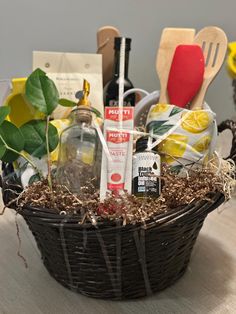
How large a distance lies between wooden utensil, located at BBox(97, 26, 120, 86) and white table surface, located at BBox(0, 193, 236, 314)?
1.25ft

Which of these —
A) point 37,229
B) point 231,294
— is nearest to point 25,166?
point 37,229

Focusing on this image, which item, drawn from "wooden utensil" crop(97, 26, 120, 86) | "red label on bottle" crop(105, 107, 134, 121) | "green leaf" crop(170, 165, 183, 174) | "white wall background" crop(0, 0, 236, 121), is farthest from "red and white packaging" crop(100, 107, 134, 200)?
"white wall background" crop(0, 0, 236, 121)

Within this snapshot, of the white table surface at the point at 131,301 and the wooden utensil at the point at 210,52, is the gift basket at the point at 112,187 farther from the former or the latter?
the wooden utensil at the point at 210,52

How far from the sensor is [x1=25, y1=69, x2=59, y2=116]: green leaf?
2.15ft

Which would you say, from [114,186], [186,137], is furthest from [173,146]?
[114,186]

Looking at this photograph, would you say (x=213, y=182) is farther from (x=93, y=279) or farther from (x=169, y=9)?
(x=169, y=9)

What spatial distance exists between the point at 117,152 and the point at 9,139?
0.16m

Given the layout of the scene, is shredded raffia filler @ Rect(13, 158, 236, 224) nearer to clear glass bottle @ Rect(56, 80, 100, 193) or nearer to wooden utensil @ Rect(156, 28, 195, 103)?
clear glass bottle @ Rect(56, 80, 100, 193)

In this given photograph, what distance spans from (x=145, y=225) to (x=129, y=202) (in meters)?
0.04

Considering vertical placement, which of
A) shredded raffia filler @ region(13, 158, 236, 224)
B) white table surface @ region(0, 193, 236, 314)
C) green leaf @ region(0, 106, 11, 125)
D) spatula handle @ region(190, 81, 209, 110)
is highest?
green leaf @ region(0, 106, 11, 125)

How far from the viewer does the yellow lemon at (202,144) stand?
69 centimetres

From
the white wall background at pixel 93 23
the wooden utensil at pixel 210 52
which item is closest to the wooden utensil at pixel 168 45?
the wooden utensil at pixel 210 52

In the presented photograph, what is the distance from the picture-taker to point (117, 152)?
0.61 metres

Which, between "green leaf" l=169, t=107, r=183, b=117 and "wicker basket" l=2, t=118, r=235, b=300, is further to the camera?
"green leaf" l=169, t=107, r=183, b=117
